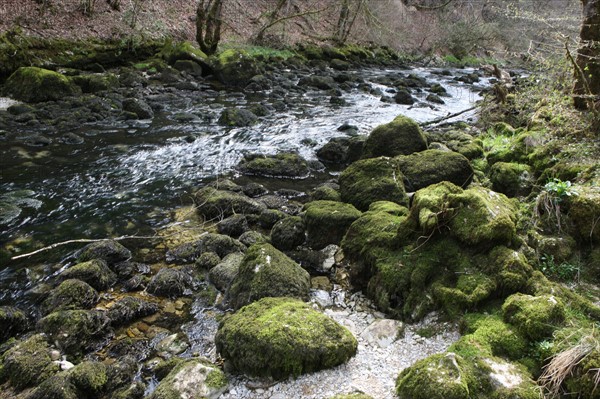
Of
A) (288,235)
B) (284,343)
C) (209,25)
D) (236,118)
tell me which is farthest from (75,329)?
(209,25)

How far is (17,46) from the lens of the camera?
1435 cm

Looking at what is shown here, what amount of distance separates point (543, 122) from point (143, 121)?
10.2 m

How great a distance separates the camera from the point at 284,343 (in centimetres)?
348

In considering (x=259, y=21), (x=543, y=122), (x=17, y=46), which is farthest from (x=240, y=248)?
(x=259, y=21)

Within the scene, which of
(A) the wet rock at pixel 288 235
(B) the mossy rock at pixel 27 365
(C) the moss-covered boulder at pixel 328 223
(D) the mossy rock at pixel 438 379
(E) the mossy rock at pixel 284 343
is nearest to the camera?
(D) the mossy rock at pixel 438 379

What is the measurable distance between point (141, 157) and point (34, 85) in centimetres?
574

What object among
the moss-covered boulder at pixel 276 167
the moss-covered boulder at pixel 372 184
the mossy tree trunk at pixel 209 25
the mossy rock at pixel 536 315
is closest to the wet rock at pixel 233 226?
the moss-covered boulder at pixel 372 184

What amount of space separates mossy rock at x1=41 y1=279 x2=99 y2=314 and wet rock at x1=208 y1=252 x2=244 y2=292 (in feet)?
4.48

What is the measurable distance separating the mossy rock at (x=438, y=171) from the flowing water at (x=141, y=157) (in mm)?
2526

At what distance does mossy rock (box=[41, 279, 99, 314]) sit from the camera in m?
4.69

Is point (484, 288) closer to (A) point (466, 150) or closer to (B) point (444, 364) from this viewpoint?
(B) point (444, 364)

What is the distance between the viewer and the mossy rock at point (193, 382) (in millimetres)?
3314

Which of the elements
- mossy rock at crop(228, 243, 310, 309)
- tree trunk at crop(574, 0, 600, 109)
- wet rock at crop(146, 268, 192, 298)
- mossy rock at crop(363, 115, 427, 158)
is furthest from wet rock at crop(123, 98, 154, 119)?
tree trunk at crop(574, 0, 600, 109)

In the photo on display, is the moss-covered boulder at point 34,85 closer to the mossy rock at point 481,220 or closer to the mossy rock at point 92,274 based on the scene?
the mossy rock at point 92,274
